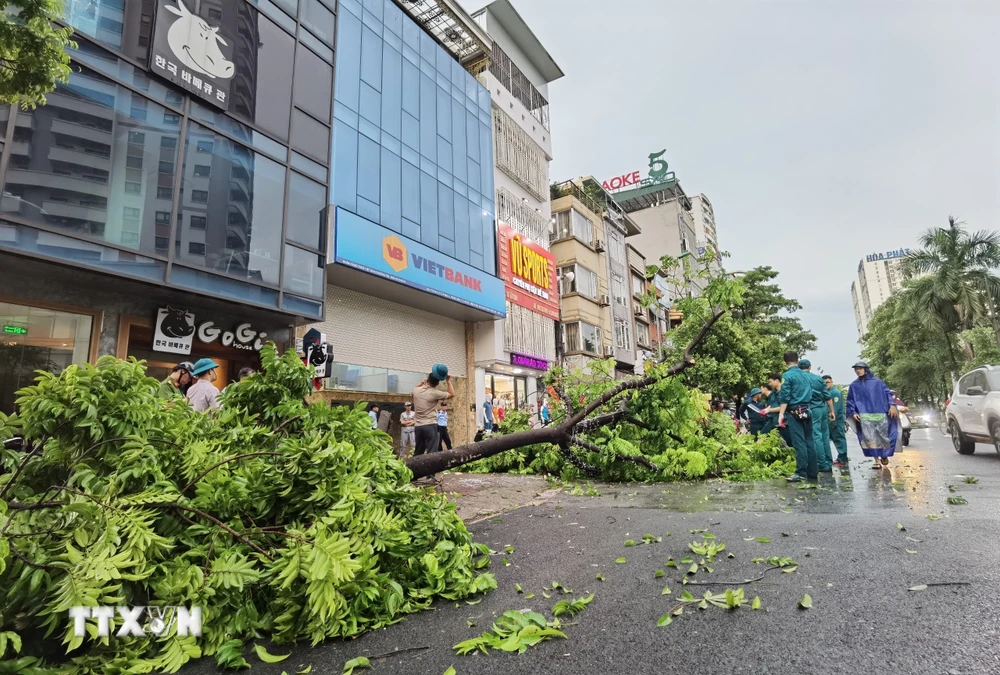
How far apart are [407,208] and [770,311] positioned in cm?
3080

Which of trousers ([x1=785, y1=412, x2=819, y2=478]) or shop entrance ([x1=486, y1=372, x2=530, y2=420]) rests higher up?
shop entrance ([x1=486, y1=372, x2=530, y2=420])

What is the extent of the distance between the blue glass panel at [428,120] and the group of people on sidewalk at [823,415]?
14.0 metres

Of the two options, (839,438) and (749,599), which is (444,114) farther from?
(749,599)

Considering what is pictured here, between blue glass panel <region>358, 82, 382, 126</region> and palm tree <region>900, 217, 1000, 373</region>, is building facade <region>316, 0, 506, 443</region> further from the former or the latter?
palm tree <region>900, 217, 1000, 373</region>

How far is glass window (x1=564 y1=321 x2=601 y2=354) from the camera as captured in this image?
26688mm

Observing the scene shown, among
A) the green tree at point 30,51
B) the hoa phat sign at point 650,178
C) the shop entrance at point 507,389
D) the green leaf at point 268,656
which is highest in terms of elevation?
the hoa phat sign at point 650,178

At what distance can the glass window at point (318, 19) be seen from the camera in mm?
14383

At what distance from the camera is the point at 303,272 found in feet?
42.1

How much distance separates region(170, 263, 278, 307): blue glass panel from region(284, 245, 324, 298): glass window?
1.95 feet

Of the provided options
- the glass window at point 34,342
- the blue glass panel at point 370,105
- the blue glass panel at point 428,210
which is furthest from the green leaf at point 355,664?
the blue glass panel at point 370,105

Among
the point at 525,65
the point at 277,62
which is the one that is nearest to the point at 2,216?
the point at 277,62

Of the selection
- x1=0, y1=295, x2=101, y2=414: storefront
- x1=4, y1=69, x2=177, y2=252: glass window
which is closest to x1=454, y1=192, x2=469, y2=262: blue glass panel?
x1=4, y1=69, x2=177, y2=252: glass window

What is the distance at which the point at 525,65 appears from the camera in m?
27.9

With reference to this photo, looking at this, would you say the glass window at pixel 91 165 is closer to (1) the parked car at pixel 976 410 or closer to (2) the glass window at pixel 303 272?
(2) the glass window at pixel 303 272
